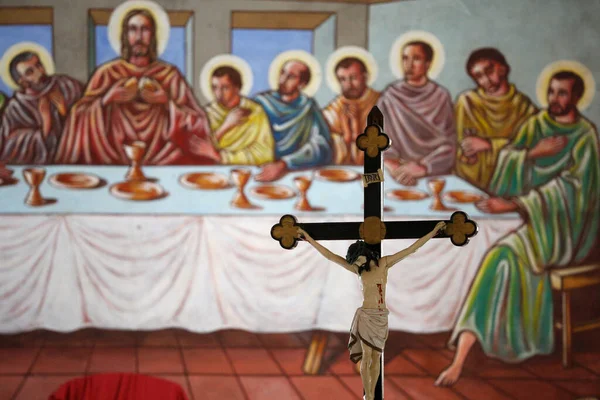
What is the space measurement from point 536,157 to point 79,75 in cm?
369

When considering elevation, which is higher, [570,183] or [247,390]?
[570,183]

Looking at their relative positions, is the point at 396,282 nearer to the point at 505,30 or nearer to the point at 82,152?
the point at 505,30

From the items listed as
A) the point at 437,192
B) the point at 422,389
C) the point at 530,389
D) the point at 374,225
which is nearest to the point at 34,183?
the point at 437,192

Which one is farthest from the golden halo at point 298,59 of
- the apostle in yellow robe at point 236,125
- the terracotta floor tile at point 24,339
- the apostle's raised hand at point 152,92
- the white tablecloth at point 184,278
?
the terracotta floor tile at point 24,339

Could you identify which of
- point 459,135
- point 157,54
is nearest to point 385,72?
point 459,135

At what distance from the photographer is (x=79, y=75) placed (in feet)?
21.4

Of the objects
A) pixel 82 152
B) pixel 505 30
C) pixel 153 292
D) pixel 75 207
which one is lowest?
pixel 153 292

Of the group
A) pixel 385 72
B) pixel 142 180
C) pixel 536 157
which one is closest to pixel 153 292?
pixel 142 180

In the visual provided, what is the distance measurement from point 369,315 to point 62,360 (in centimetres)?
424

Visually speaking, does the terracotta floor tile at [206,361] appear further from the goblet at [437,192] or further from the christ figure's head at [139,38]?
the christ figure's head at [139,38]

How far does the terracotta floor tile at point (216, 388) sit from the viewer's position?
6.16 m

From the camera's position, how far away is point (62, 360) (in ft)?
20.5

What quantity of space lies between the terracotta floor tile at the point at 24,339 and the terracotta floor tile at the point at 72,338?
55 millimetres

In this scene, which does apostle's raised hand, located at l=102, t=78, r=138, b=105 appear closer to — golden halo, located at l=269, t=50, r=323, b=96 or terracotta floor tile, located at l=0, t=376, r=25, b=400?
golden halo, located at l=269, t=50, r=323, b=96
